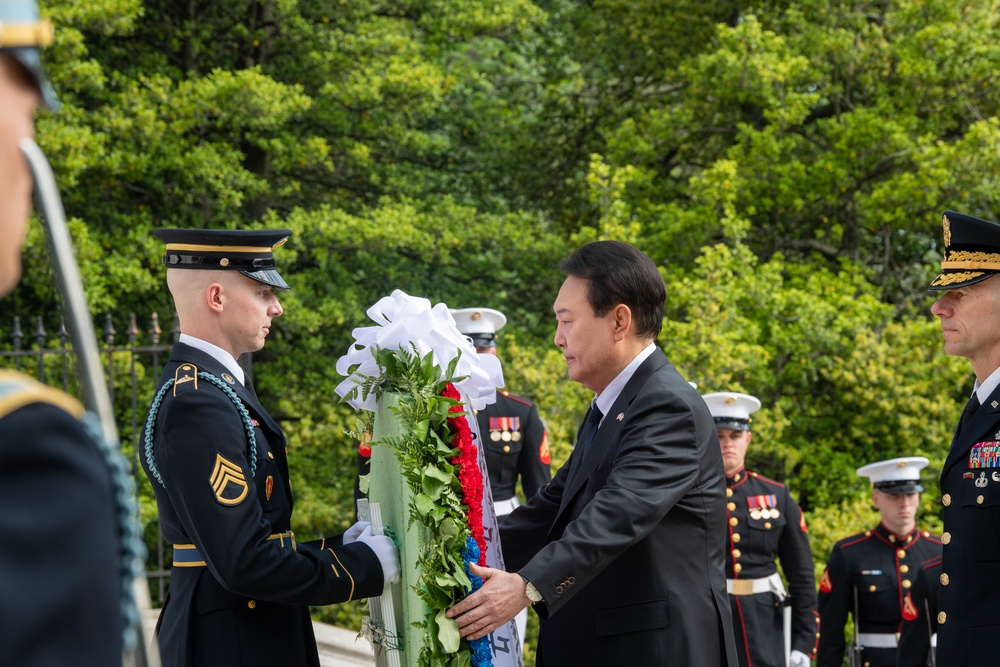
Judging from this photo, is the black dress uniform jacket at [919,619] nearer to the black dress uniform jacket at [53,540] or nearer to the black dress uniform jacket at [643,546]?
the black dress uniform jacket at [643,546]

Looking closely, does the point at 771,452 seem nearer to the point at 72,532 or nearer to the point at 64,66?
the point at 64,66

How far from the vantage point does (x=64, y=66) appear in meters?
10.8

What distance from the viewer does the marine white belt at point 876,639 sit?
21.9 feet

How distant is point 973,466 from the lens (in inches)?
143

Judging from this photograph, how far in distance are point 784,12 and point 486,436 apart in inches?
370

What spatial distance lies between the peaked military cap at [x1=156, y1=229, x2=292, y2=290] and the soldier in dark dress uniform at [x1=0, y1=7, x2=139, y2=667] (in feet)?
7.53

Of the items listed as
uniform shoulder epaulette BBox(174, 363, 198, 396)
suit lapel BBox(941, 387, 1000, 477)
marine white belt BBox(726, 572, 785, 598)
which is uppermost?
uniform shoulder epaulette BBox(174, 363, 198, 396)

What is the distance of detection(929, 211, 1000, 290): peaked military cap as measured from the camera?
377 centimetres

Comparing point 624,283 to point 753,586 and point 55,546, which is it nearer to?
point 55,546

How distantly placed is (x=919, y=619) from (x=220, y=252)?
13.6 feet

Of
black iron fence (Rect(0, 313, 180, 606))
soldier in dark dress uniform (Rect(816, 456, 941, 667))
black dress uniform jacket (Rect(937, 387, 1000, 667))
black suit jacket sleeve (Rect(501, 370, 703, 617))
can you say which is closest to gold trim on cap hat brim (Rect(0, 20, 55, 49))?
black suit jacket sleeve (Rect(501, 370, 703, 617))

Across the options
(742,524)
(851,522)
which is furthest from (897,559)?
(851,522)

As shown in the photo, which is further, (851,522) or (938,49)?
(938,49)

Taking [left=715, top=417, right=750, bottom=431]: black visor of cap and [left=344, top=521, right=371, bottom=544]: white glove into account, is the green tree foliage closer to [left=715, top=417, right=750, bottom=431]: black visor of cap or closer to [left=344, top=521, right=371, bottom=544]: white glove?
[left=715, top=417, right=750, bottom=431]: black visor of cap
